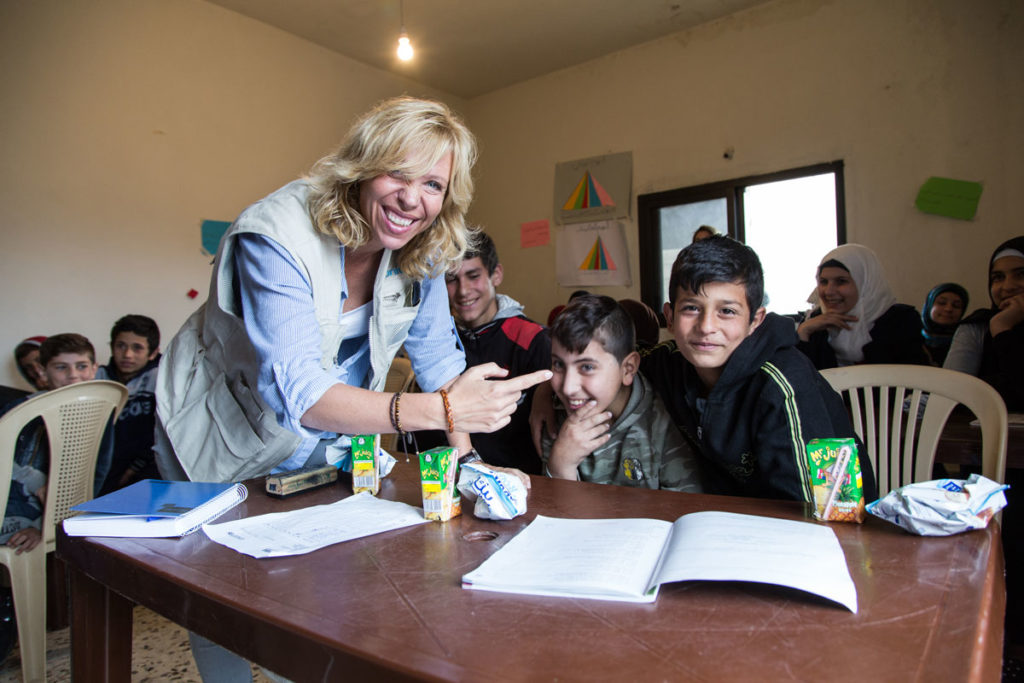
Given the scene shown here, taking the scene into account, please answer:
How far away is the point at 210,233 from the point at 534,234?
8.28 ft

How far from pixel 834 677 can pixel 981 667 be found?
0.14m

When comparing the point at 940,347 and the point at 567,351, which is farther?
the point at 940,347

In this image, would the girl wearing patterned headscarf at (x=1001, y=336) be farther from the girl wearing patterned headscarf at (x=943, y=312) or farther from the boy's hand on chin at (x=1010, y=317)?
the girl wearing patterned headscarf at (x=943, y=312)

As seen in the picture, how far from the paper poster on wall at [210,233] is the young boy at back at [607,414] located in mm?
3227

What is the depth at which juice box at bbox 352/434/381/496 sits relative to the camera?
1231 mm

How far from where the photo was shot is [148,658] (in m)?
2.04

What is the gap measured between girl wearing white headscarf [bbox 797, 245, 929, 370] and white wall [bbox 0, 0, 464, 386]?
3532 millimetres

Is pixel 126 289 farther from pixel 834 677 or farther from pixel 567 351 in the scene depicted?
pixel 834 677

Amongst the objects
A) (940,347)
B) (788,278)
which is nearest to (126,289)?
(788,278)

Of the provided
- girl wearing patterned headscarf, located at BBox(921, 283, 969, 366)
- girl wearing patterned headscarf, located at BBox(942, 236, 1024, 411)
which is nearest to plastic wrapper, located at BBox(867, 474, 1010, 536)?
girl wearing patterned headscarf, located at BBox(942, 236, 1024, 411)

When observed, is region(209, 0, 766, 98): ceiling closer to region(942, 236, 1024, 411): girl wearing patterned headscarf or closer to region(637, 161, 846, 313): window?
region(637, 161, 846, 313): window

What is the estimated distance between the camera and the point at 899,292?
385 cm

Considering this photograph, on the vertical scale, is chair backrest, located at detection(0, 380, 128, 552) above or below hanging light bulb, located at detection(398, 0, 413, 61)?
below

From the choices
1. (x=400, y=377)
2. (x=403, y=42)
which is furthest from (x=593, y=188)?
(x=400, y=377)
